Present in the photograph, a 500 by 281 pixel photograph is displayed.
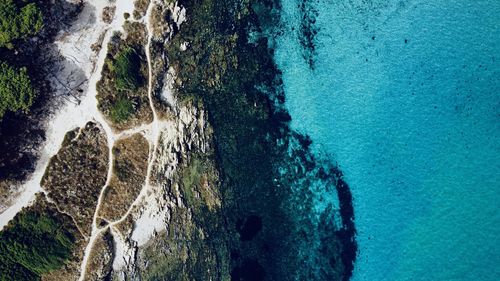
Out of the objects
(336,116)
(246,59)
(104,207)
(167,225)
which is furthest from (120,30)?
(336,116)

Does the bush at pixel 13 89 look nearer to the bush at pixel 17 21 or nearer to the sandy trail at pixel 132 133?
the bush at pixel 17 21

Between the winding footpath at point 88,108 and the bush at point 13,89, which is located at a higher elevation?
the winding footpath at point 88,108

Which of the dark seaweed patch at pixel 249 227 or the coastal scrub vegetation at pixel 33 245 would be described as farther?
the dark seaweed patch at pixel 249 227

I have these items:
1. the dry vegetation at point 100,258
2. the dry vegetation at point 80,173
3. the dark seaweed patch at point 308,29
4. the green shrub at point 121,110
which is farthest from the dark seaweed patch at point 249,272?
the dark seaweed patch at point 308,29

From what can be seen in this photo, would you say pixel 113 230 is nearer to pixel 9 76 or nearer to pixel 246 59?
pixel 9 76

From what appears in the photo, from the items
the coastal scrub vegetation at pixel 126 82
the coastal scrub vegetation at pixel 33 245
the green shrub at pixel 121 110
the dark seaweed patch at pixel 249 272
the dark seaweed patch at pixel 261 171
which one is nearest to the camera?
the coastal scrub vegetation at pixel 33 245

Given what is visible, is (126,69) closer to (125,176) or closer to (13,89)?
(13,89)

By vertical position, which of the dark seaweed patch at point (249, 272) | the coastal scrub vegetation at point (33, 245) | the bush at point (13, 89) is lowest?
the coastal scrub vegetation at point (33, 245)
